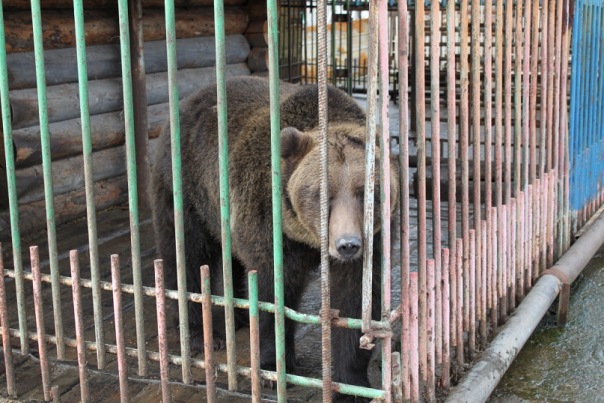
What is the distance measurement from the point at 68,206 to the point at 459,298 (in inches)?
186

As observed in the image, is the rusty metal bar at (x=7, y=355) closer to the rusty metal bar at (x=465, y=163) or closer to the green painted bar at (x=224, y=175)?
the green painted bar at (x=224, y=175)

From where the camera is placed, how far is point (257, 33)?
34.0 feet

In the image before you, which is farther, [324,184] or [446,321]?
[446,321]

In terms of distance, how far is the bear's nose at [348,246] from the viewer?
11.1ft

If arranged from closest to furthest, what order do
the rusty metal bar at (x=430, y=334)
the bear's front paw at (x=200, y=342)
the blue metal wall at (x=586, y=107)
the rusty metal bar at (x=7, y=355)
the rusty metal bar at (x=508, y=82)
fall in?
the rusty metal bar at (x=430, y=334) < the rusty metal bar at (x=7, y=355) < the rusty metal bar at (x=508, y=82) < the bear's front paw at (x=200, y=342) < the blue metal wall at (x=586, y=107)

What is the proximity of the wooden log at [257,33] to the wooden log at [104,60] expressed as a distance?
231mm

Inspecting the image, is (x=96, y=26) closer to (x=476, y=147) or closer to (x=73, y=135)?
(x=73, y=135)

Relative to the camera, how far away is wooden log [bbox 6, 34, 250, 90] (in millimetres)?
6977

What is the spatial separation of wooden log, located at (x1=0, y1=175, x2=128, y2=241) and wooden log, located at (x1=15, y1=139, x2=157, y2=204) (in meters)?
0.06

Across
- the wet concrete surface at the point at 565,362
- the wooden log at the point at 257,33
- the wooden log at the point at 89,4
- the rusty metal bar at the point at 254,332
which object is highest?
the wooden log at the point at 89,4

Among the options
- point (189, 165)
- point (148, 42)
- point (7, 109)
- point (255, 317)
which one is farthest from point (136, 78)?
point (255, 317)

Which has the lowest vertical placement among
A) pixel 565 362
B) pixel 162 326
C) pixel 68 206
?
pixel 565 362

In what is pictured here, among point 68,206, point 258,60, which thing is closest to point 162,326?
point 68,206

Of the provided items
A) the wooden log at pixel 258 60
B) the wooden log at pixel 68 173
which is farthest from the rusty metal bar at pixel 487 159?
the wooden log at pixel 258 60
